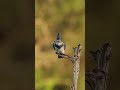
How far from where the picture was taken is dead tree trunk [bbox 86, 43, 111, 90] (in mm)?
1749

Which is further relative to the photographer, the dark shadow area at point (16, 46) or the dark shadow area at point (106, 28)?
the dark shadow area at point (106, 28)

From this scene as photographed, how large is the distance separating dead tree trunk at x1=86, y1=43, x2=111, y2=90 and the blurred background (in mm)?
41

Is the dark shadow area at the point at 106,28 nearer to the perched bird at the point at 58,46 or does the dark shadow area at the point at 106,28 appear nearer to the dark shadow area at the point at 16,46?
the perched bird at the point at 58,46

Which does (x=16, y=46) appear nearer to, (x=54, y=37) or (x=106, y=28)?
(x=54, y=37)

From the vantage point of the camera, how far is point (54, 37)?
173cm

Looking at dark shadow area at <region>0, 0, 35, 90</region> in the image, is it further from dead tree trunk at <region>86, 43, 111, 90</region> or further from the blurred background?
dead tree trunk at <region>86, 43, 111, 90</region>

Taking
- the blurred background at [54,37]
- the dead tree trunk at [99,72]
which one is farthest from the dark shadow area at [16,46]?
the dead tree trunk at [99,72]

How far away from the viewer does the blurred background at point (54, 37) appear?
170cm

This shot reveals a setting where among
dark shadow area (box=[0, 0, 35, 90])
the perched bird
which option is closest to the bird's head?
the perched bird

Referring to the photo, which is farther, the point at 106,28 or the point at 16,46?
the point at 106,28

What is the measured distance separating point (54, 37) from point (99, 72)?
0.27 metres

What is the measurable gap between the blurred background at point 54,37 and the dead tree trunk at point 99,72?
0.13 feet

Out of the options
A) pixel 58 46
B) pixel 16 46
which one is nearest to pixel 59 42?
pixel 58 46

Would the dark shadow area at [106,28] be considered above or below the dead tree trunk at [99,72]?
above
